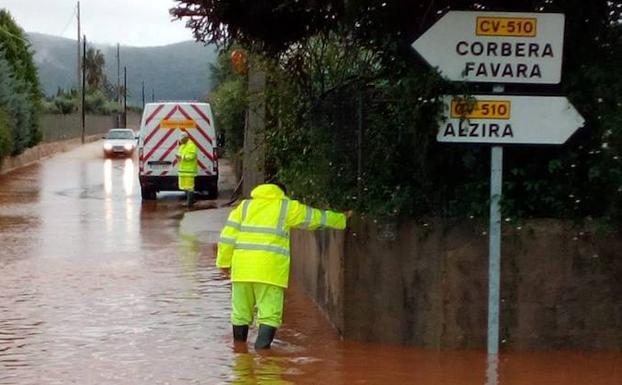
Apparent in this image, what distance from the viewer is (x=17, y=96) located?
39.0m

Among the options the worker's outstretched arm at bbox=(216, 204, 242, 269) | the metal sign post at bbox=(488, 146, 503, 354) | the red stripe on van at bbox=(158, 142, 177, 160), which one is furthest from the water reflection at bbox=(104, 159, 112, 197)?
the metal sign post at bbox=(488, 146, 503, 354)

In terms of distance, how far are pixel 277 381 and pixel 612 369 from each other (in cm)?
249

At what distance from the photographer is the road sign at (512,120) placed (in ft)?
25.4

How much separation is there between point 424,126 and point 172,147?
17980 mm

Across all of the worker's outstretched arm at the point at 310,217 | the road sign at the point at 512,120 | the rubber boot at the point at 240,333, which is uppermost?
the road sign at the point at 512,120

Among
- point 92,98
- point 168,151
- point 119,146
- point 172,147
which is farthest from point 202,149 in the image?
point 92,98

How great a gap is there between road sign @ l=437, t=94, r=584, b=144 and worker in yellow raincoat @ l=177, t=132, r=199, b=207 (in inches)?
652

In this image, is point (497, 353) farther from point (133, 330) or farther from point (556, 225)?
point (133, 330)

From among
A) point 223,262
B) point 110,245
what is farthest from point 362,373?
point 110,245

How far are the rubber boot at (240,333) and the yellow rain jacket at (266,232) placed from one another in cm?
46

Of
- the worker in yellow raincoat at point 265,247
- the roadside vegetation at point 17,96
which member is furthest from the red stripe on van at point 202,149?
the worker in yellow raincoat at point 265,247

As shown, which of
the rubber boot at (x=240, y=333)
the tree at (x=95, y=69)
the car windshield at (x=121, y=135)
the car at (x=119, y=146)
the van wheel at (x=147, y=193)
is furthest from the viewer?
the tree at (x=95, y=69)

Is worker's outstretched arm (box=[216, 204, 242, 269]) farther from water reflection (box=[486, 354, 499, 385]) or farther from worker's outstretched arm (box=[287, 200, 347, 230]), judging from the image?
water reflection (box=[486, 354, 499, 385])

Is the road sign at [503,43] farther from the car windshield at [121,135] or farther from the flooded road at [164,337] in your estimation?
the car windshield at [121,135]
